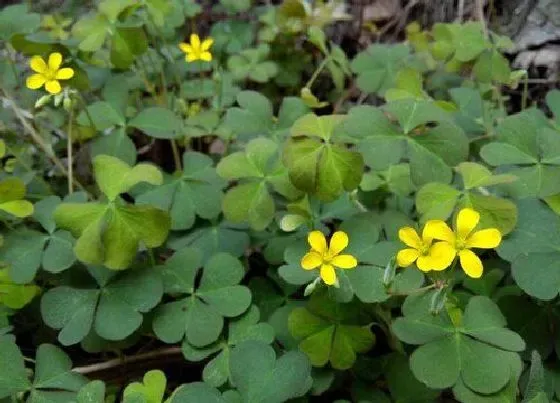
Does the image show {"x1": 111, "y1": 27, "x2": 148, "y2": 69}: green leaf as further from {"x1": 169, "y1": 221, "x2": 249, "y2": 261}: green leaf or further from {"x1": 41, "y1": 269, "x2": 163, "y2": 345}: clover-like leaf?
{"x1": 41, "y1": 269, "x2": 163, "y2": 345}: clover-like leaf

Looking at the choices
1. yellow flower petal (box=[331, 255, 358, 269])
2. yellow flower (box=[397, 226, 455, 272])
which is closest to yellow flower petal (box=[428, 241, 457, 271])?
yellow flower (box=[397, 226, 455, 272])

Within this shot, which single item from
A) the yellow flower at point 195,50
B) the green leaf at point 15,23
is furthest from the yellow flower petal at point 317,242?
the green leaf at point 15,23

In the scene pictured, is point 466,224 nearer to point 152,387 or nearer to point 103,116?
point 152,387

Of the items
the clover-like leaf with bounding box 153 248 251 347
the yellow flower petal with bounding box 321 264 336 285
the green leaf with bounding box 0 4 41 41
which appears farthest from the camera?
the green leaf with bounding box 0 4 41 41

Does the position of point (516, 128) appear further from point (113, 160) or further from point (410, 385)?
point (113, 160)

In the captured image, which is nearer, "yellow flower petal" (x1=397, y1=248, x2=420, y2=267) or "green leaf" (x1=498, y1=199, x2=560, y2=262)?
"yellow flower petal" (x1=397, y1=248, x2=420, y2=267)

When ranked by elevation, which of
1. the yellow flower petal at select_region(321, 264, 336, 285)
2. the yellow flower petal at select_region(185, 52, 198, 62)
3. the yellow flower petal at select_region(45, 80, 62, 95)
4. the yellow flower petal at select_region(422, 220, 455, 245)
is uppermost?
the yellow flower petal at select_region(45, 80, 62, 95)

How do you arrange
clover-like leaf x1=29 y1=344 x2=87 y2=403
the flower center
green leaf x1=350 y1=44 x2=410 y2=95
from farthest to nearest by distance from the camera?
green leaf x1=350 y1=44 x2=410 y2=95, the flower center, clover-like leaf x1=29 y1=344 x2=87 y2=403
